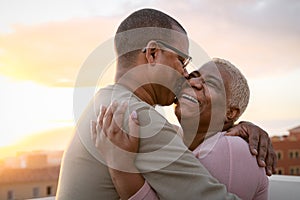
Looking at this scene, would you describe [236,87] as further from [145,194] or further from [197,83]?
[145,194]

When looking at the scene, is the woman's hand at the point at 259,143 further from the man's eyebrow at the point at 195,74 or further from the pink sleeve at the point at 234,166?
the man's eyebrow at the point at 195,74

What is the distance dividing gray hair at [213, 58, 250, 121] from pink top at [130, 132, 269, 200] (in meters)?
0.14

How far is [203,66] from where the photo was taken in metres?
1.68

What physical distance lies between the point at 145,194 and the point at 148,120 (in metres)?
0.20

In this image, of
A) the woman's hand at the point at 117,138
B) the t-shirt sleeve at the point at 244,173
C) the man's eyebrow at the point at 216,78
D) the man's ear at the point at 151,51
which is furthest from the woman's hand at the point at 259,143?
the woman's hand at the point at 117,138

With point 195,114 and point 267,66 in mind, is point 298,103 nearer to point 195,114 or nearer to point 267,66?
point 267,66

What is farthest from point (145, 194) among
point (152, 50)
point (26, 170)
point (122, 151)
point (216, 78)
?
point (26, 170)

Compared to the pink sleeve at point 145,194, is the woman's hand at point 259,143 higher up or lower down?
higher up

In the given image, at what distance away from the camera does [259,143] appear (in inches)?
63.2

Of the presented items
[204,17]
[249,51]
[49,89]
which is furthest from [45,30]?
Answer: [249,51]

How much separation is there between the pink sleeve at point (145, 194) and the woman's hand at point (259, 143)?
1.53ft

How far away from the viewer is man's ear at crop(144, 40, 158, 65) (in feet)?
4.76

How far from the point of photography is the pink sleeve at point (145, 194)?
1.21 metres

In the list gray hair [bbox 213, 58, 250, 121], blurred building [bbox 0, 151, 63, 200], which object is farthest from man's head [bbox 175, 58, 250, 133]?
blurred building [bbox 0, 151, 63, 200]
